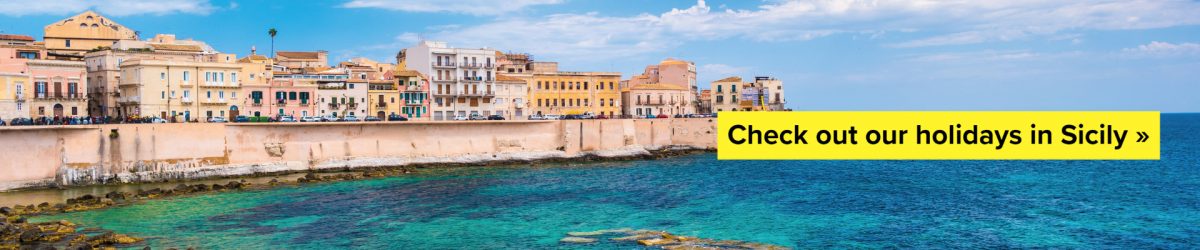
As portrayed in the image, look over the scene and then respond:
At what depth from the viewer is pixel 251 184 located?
163ft

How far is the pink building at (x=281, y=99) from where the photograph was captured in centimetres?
6969

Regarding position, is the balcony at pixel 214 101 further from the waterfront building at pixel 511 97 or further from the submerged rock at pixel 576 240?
the submerged rock at pixel 576 240

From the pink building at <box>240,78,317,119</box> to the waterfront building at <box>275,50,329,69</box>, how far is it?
2547 cm

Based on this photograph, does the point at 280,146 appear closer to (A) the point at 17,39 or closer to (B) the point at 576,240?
(B) the point at 576,240

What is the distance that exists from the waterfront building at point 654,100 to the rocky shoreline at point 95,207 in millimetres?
33163

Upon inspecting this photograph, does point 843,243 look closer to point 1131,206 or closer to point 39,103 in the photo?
point 1131,206

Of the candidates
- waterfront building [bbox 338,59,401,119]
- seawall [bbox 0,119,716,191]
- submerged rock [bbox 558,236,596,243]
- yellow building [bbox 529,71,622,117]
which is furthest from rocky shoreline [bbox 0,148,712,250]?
yellow building [bbox 529,71,622,117]

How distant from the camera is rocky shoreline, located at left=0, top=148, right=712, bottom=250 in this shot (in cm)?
2970

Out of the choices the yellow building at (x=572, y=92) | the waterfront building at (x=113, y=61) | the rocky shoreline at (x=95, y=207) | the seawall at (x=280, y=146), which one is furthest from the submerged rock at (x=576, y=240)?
the yellow building at (x=572, y=92)

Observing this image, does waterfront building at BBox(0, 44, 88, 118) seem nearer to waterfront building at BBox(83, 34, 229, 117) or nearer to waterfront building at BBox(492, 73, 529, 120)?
waterfront building at BBox(83, 34, 229, 117)

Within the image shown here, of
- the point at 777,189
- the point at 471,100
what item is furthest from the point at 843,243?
the point at 471,100

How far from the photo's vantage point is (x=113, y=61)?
68125 millimetres

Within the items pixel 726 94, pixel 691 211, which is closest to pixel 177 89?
pixel 691 211

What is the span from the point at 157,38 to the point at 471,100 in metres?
31.4
